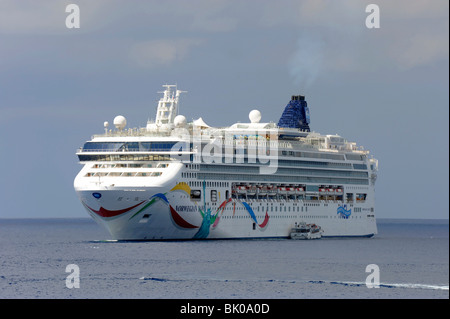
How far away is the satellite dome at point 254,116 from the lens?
106 metres

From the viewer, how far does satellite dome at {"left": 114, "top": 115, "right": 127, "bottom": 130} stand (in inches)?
3649

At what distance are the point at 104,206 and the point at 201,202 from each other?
8.99 meters

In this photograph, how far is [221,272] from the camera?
6525cm

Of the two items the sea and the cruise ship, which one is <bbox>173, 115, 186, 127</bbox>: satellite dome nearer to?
the cruise ship

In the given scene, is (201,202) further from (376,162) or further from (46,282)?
(376,162)

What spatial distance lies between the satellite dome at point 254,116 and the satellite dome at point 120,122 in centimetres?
1752

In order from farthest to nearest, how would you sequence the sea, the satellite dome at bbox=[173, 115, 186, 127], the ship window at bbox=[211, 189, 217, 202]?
the satellite dome at bbox=[173, 115, 186, 127] → the ship window at bbox=[211, 189, 217, 202] → the sea

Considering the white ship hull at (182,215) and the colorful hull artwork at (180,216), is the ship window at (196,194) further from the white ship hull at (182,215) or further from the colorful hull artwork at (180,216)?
the colorful hull artwork at (180,216)

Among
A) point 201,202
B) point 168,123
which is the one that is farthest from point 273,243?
point 168,123

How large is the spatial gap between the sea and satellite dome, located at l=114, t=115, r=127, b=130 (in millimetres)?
Answer: 10572
